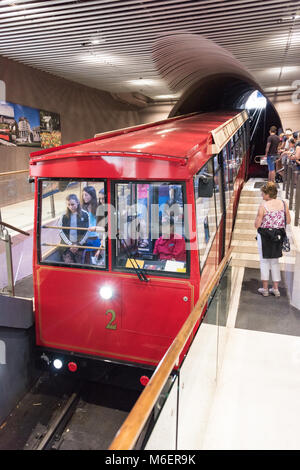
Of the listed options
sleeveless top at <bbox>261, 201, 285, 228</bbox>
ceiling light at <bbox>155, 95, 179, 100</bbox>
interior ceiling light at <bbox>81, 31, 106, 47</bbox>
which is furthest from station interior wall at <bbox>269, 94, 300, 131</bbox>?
sleeveless top at <bbox>261, 201, 285, 228</bbox>

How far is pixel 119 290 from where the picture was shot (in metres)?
3.94

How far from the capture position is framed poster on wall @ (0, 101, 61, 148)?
1137 cm

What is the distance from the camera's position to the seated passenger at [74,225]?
13.2 feet

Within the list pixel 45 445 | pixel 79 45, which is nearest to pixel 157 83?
pixel 79 45

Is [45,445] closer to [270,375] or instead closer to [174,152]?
[270,375]

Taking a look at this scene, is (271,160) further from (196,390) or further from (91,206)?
(196,390)

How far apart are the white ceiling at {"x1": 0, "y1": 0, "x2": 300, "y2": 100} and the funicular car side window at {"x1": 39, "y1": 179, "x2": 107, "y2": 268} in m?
5.08

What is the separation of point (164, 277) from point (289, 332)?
Result: 221 cm

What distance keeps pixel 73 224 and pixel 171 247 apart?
1.12m

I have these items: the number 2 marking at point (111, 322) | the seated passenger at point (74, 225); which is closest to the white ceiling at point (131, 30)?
the seated passenger at point (74, 225)

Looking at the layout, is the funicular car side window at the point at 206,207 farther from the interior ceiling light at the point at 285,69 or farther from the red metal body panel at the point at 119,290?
the interior ceiling light at the point at 285,69

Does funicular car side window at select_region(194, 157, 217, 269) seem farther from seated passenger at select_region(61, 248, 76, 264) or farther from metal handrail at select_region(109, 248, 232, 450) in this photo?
metal handrail at select_region(109, 248, 232, 450)

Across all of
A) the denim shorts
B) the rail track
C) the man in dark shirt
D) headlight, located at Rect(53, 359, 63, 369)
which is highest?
the man in dark shirt

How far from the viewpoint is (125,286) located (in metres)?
3.92
